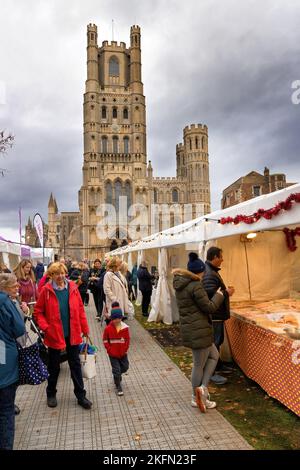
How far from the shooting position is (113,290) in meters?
6.69

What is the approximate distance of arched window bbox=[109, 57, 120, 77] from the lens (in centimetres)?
6644

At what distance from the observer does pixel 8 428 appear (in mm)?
3172

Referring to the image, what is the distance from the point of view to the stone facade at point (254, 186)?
2722cm

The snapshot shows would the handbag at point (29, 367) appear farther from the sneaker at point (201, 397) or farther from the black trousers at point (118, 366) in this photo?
the sneaker at point (201, 397)

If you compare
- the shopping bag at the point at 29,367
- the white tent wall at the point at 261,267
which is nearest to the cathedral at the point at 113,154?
the white tent wall at the point at 261,267

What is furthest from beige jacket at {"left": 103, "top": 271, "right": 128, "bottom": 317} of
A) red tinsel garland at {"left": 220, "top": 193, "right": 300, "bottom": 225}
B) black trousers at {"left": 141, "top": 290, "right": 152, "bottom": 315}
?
black trousers at {"left": 141, "top": 290, "right": 152, "bottom": 315}

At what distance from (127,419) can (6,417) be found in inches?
63.8

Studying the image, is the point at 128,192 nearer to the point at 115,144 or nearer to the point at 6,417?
the point at 115,144

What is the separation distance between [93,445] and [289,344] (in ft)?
8.65

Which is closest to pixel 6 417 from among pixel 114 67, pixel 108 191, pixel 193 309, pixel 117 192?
pixel 193 309

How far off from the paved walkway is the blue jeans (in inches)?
22.6

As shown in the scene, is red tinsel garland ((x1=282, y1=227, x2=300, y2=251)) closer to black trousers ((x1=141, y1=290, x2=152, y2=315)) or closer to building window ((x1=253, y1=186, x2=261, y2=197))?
black trousers ((x1=141, y1=290, x2=152, y2=315))
